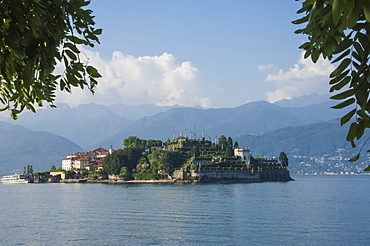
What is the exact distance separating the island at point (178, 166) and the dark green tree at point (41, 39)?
99.4 meters

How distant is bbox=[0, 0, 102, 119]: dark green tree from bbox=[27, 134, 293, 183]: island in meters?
99.4

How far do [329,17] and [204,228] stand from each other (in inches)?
1200

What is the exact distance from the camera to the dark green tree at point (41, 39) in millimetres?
3875

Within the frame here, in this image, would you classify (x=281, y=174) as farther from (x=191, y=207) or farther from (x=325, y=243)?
(x=325, y=243)

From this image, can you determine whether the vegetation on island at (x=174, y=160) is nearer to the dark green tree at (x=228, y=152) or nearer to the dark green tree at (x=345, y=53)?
the dark green tree at (x=228, y=152)

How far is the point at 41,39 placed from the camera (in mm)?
4164

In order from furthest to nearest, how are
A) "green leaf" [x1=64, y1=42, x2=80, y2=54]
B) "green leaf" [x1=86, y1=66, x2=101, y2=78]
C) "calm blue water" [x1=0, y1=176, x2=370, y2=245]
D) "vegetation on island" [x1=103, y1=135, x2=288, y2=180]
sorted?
1. "vegetation on island" [x1=103, y1=135, x2=288, y2=180]
2. "calm blue water" [x1=0, y1=176, x2=370, y2=245]
3. "green leaf" [x1=86, y1=66, x2=101, y2=78]
4. "green leaf" [x1=64, y1=42, x2=80, y2=54]

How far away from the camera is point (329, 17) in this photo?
291 centimetres

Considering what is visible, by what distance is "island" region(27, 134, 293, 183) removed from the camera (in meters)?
106

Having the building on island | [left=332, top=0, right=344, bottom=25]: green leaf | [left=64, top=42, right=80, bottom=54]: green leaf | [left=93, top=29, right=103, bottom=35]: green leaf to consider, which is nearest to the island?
the building on island

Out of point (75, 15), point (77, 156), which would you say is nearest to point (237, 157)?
point (77, 156)

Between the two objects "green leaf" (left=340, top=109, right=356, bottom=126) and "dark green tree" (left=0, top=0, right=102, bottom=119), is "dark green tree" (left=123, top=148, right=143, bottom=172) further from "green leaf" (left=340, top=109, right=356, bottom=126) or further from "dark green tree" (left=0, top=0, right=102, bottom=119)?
"green leaf" (left=340, top=109, right=356, bottom=126)

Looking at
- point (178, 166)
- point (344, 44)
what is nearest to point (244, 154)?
point (178, 166)

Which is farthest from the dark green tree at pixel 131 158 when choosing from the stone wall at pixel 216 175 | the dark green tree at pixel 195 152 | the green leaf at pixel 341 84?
the green leaf at pixel 341 84
